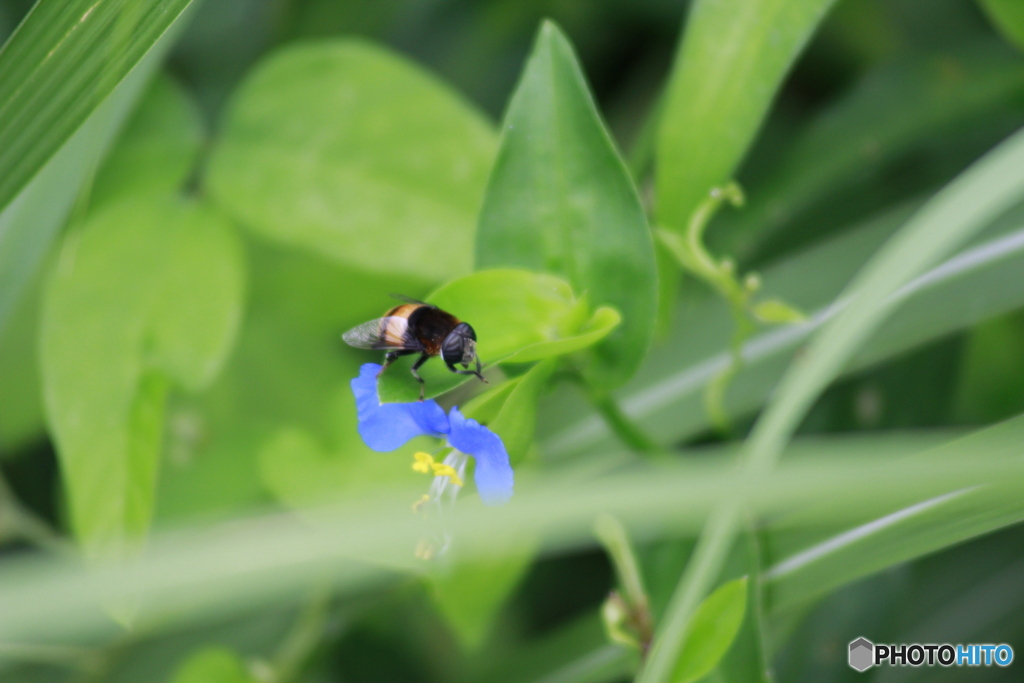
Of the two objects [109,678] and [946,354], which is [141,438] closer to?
[109,678]

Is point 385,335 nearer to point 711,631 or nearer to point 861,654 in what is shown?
point 711,631

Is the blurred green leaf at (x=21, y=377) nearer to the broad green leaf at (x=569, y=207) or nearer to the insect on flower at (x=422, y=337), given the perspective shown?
the insect on flower at (x=422, y=337)

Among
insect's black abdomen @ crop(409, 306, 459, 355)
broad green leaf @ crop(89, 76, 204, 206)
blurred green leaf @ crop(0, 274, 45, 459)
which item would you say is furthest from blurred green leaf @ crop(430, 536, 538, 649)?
blurred green leaf @ crop(0, 274, 45, 459)

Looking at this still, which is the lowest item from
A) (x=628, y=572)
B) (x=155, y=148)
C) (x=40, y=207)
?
(x=628, y=572)

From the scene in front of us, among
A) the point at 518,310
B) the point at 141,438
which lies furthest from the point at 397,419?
the point at 141,438

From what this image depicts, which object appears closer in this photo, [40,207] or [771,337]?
[40,207]

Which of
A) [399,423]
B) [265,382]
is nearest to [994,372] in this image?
[399,423]

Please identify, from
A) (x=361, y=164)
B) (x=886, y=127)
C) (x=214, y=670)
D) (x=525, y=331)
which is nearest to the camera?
(x=525, y=331)
